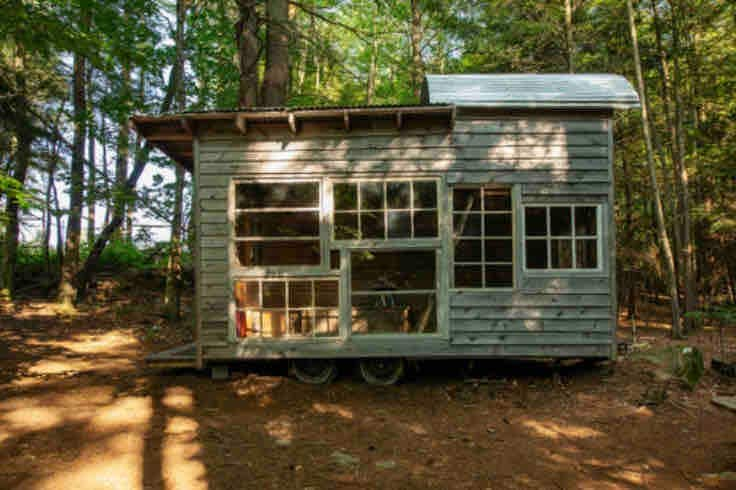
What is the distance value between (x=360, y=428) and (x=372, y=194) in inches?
122

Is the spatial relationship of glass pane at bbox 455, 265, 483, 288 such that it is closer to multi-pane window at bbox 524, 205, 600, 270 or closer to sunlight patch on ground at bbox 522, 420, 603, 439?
multi-pane window at bbox 524, 205, 600, 270

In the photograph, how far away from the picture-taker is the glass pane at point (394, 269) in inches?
330

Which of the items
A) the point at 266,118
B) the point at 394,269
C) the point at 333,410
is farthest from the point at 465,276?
the point at 266,118

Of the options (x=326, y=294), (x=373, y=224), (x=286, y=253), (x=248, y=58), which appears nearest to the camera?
(x=373, y=224)

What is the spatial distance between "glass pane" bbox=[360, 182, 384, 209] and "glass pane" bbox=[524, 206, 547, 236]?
78.9 inches

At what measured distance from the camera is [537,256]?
5977 millimetres

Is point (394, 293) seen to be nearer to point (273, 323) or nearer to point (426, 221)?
point (426, 221)

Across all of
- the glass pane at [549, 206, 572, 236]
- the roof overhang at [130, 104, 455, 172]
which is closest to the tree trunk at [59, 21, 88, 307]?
the roof overhang at [130, 104, 455, 172]

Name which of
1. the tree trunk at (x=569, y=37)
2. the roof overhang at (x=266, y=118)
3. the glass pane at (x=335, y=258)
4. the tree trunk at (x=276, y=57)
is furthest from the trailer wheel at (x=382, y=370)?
the tree trunk at (x=569, y=37)

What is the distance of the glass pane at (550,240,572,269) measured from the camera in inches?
234

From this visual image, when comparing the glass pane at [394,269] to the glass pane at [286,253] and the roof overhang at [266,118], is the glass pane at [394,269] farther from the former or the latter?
the roof overhang at [266,118]

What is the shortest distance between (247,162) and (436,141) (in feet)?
8.28

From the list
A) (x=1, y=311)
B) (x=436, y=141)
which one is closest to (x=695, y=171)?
(x=436, y=141)

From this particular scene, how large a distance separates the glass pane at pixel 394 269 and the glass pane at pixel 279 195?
1.37 m
